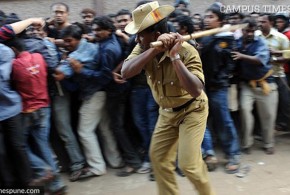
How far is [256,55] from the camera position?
4395mm

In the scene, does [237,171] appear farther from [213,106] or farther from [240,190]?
[213,106]

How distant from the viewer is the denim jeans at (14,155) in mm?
3408

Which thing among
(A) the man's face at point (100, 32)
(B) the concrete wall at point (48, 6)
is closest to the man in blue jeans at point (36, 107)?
(A) the man's face at point (100, 32)

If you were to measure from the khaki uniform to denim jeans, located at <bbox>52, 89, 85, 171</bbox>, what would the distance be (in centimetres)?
126

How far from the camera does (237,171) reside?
4.28 meters

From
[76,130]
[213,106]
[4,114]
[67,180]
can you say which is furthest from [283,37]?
[4,114]

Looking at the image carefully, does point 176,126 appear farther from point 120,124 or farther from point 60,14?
point 60,14

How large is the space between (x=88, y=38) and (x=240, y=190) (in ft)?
7.81

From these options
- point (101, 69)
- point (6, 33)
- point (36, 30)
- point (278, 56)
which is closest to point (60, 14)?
point (36, 30)

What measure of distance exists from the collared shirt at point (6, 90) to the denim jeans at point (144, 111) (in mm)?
1362

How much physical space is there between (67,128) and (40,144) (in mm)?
435

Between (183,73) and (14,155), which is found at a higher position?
(183,73)

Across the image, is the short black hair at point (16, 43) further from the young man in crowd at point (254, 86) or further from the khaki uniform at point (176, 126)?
the young man in crowd at point (254, 86)

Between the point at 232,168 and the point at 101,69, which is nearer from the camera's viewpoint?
the point at 101,69
